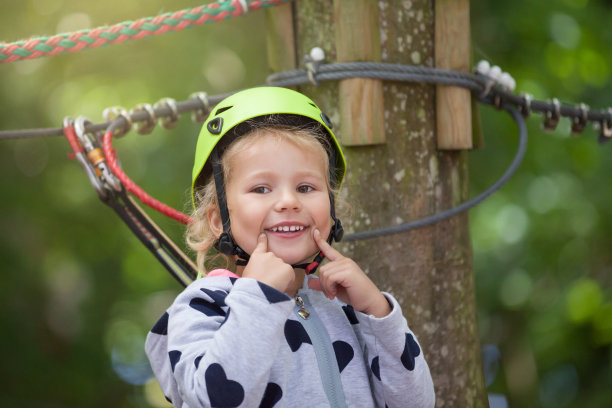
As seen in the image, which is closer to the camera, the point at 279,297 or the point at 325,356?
the point at 279,297

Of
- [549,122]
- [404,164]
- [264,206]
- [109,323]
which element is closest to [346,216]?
[404,164]

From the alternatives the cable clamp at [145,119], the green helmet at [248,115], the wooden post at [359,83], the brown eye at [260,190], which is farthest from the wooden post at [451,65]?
the cable clamp at [145,119]

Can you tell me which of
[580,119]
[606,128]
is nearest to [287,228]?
[580,119]

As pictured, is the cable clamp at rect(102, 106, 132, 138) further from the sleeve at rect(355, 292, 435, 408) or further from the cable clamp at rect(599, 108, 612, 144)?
the cable clamp at rect(599, 108, 612, 144)

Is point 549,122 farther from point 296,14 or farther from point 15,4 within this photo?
point 15,4

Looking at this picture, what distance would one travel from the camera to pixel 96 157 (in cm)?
207

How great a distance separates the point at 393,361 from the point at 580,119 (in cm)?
171

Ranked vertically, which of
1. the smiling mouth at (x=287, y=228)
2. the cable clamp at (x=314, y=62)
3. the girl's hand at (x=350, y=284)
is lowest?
the girl's hand at (x=350, y=284)

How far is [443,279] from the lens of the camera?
82.4 inches

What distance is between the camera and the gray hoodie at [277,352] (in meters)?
1.30

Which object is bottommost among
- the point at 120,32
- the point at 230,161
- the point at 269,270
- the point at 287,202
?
the point at 269,270

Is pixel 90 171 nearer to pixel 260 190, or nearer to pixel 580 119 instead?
pixel 260 190

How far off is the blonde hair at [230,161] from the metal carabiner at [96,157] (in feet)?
1.15

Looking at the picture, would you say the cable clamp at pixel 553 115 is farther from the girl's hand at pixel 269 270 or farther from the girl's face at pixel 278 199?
the girl's hand at pixel 269 270
